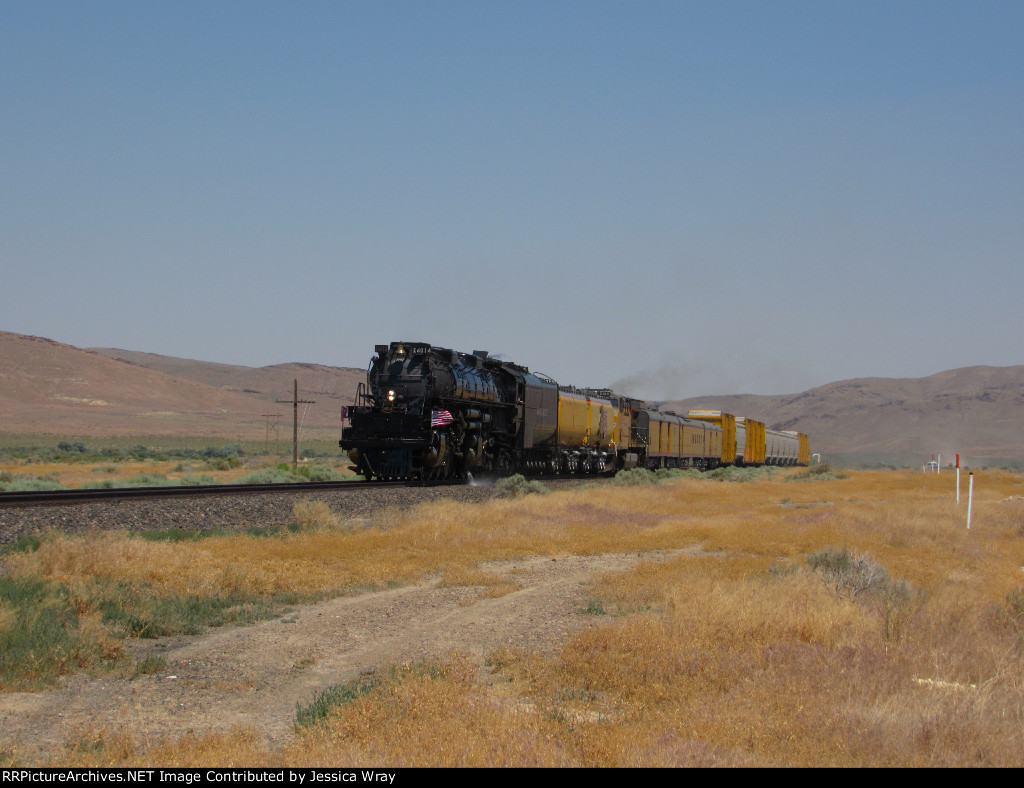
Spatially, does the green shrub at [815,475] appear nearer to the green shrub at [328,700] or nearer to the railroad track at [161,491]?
the railroad track at [161,491]

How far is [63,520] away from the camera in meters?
15.8

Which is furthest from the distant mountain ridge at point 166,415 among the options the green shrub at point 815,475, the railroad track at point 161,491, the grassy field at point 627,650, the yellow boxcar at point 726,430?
the grassy field at point 627,650

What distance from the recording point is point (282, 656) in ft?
29.9

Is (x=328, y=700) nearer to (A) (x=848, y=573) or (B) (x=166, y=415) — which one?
(A) (x=848, y=573)

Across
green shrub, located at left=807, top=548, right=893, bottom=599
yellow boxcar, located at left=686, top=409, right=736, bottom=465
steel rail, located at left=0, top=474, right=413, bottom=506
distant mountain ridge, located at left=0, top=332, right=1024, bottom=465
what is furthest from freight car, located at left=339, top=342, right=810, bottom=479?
distant mountain ridge, located at left=0, top=332, right=1024, bottom=465

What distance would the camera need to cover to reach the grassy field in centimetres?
590

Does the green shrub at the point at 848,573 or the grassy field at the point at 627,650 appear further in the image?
the green shrub at the point at 848,573

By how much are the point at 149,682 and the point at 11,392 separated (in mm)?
165045

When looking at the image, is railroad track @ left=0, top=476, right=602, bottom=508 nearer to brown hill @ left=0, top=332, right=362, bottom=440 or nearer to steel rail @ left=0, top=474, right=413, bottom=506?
steel rail @ left=0, top=474, right=413, bottom=506

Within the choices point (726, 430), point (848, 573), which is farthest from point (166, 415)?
point (848, 573)

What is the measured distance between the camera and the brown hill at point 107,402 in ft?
455

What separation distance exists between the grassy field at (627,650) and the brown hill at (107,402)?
117m

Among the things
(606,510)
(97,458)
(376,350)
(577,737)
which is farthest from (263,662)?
(97,458)

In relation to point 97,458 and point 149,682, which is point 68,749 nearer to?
point 149,682
